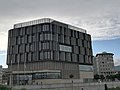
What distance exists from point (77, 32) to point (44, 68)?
121 ft

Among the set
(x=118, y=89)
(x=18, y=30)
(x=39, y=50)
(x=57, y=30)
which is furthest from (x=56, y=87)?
(x=18, y=30)

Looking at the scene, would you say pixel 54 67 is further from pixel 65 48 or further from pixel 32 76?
pixel 65 48

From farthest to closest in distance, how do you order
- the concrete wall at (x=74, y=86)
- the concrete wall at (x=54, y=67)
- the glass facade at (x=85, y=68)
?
the glass facade at (x=85, y=68)
the concrete wall at (x=54, y=67)
the concrete wall at (x=74, y=86)

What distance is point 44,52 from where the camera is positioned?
105 meters

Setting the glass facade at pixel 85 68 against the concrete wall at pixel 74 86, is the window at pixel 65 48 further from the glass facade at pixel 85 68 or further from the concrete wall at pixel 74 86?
the concrete wall at pixel 74 86

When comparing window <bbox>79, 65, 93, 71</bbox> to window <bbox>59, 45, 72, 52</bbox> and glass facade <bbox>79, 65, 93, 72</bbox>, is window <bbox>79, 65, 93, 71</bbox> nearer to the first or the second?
glass facade <bbox>79, 65, 93, 72</bbox>

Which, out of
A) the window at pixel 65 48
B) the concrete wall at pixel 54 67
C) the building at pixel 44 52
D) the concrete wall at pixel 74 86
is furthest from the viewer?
the window at pixel 65 48

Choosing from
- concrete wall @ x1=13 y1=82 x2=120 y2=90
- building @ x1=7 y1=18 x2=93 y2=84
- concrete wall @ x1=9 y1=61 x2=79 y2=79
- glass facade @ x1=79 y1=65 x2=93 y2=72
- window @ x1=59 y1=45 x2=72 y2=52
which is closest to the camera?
concrete wall @ x1=13 y1=82 x2=120 y2=90

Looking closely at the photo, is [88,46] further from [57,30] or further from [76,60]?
[57,30]

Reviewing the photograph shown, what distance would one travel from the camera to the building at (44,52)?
105m

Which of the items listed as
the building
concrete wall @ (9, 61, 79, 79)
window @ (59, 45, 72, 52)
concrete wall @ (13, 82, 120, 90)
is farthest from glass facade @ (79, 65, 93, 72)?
concrete wall @ (13, 82, 120, 90)

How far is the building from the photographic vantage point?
10519cm

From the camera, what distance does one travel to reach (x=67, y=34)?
389 feet

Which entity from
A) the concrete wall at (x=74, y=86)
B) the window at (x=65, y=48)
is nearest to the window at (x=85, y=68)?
the window at (x=65, y=48)
